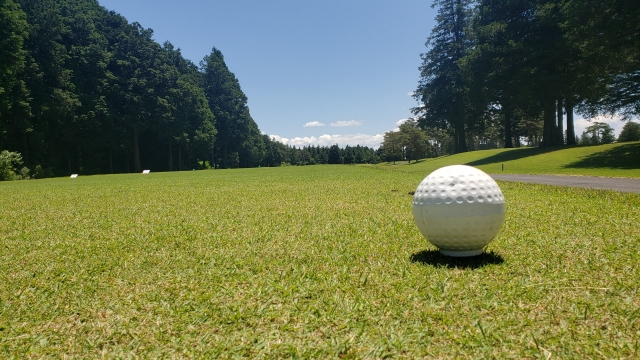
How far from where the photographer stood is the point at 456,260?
419 centimetres

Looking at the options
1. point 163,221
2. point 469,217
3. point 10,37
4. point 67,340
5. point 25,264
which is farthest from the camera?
point 10,37

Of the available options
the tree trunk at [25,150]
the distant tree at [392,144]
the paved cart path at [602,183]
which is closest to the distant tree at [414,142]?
the distant tree at [392,144]

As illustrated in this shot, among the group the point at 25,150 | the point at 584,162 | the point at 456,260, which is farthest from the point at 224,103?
the point at 456,260

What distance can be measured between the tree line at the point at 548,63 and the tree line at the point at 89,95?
38019mm

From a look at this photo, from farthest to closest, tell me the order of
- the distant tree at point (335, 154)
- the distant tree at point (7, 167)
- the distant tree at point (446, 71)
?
the distant tree at point (335, 154) < the distant tree at point (446, 71) < the distant tree at point (7, 167)

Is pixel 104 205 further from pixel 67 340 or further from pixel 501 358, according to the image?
pixel 501 358

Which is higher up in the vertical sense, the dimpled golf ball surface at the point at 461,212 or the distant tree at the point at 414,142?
the distant tree at the point at 414,142

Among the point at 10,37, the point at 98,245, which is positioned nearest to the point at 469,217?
the point at 98,245

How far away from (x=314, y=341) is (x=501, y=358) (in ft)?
3.71

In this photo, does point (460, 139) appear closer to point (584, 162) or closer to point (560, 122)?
point (560, 122)

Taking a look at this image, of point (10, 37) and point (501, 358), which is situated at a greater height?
point (10, 37)

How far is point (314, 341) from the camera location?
2396 mm

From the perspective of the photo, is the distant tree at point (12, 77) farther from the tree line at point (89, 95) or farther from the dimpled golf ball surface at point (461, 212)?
the dimpled golf ball surface at point (461, 212)

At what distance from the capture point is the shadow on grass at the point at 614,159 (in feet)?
70.7
